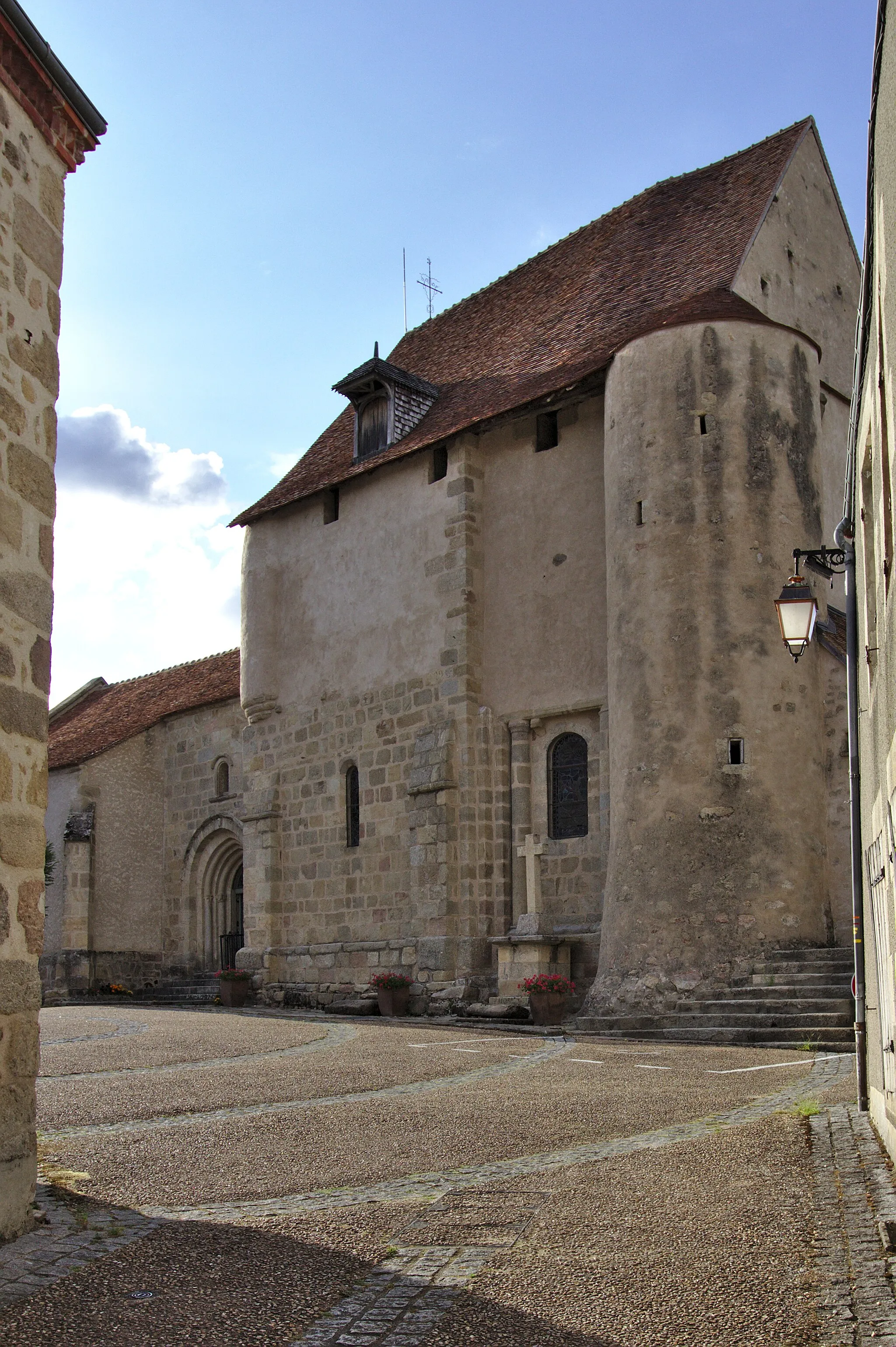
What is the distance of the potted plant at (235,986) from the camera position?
2097cm

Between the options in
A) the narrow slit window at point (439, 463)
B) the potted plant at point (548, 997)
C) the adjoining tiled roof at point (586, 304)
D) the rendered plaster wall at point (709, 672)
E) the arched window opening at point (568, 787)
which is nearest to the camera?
the rendered plaster wall at point (709, 672)

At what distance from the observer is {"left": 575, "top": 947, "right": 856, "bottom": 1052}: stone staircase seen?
1259 centimetres

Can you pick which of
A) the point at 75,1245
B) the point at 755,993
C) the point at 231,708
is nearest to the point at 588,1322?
the point at 75,1245

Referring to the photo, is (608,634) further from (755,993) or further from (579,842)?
(755,993)

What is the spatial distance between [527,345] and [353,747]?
6.64 metres

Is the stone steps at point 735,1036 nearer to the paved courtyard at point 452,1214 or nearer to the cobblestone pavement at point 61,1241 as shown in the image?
the paved courtyard at point 452,1214

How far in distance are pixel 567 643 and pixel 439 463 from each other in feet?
12.5

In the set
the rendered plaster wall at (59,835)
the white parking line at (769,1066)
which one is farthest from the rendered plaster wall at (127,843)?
the white parking line at (769,1066)

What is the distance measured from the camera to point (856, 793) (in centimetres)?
830

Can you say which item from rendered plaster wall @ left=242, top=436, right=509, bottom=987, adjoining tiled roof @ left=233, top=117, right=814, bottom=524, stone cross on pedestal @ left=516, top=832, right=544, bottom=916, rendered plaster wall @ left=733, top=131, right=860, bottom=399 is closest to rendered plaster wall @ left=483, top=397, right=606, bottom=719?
rendered plaster wall @ left=242, top=436, right=509, bottom=987

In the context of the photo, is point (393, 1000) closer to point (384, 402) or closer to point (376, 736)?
point (376, 736)

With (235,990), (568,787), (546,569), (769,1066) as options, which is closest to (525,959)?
(568,787)

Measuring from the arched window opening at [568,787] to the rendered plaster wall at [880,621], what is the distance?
30.1 ft

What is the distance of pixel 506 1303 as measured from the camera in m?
4.16
